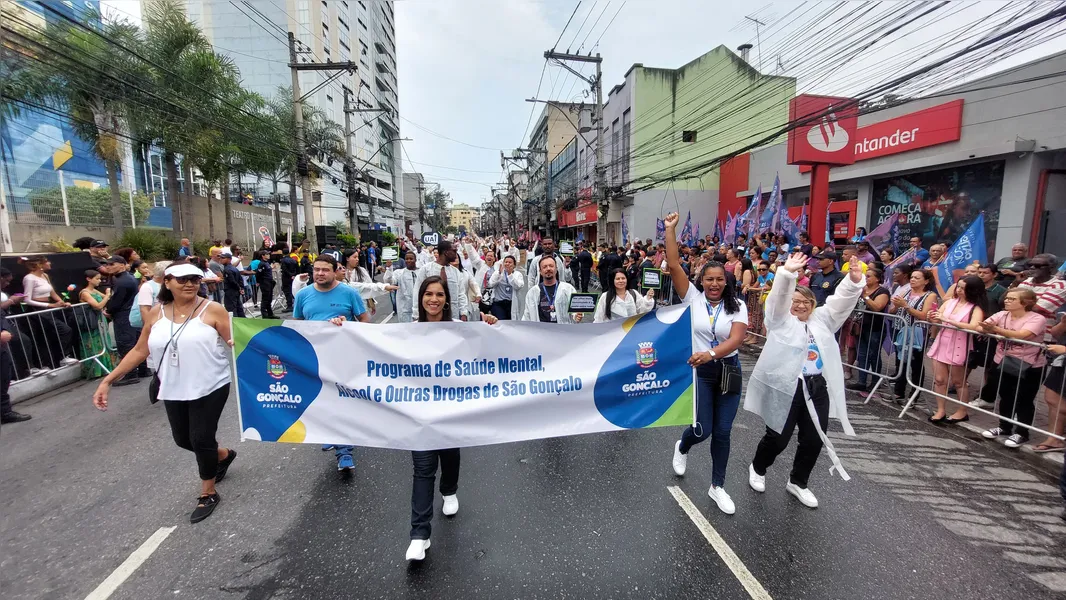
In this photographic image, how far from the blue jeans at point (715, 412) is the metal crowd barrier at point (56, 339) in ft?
26.3

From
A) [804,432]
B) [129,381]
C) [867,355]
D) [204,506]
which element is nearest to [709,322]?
[804,432]

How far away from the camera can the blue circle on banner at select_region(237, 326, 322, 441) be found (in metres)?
3.25

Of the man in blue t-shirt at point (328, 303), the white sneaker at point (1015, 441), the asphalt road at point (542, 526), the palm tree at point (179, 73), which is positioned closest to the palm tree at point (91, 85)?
the palm tree at point (179, 73)

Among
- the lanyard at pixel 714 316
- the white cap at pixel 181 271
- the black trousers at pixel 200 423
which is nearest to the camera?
the white cap at pixel 181 271

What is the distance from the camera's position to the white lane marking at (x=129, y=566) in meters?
2.63

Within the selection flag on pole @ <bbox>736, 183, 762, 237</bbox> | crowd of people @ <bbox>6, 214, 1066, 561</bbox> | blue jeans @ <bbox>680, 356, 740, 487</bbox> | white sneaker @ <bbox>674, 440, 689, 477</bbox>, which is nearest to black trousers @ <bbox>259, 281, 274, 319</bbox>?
crowd of people @ <bbox>6, 214, 1066, 561</bbox>

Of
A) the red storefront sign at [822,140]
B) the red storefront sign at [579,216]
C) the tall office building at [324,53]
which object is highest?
the tall office building at [324,53]

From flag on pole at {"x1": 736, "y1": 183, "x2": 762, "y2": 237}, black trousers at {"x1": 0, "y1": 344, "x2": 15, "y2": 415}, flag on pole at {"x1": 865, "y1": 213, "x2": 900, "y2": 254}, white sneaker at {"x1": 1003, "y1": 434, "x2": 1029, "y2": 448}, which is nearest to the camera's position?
white sneaker at {"x1": 1003, "y1": 434, "x2": 1029, "y2": 448}

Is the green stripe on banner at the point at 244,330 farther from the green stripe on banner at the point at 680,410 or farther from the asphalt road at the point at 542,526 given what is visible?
the green stripe on banner at the point at 680,410

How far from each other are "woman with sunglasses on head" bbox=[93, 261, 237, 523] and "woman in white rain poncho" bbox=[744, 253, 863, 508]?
3727mm

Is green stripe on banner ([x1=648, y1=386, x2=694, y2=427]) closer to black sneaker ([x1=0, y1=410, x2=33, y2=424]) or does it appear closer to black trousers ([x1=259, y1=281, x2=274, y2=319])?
black sneaker ([x1=0, y1=410, x2=33, y2=424])

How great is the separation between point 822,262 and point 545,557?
21.2 ft

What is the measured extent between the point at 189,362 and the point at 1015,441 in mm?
6773

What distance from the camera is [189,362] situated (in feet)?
10.4
